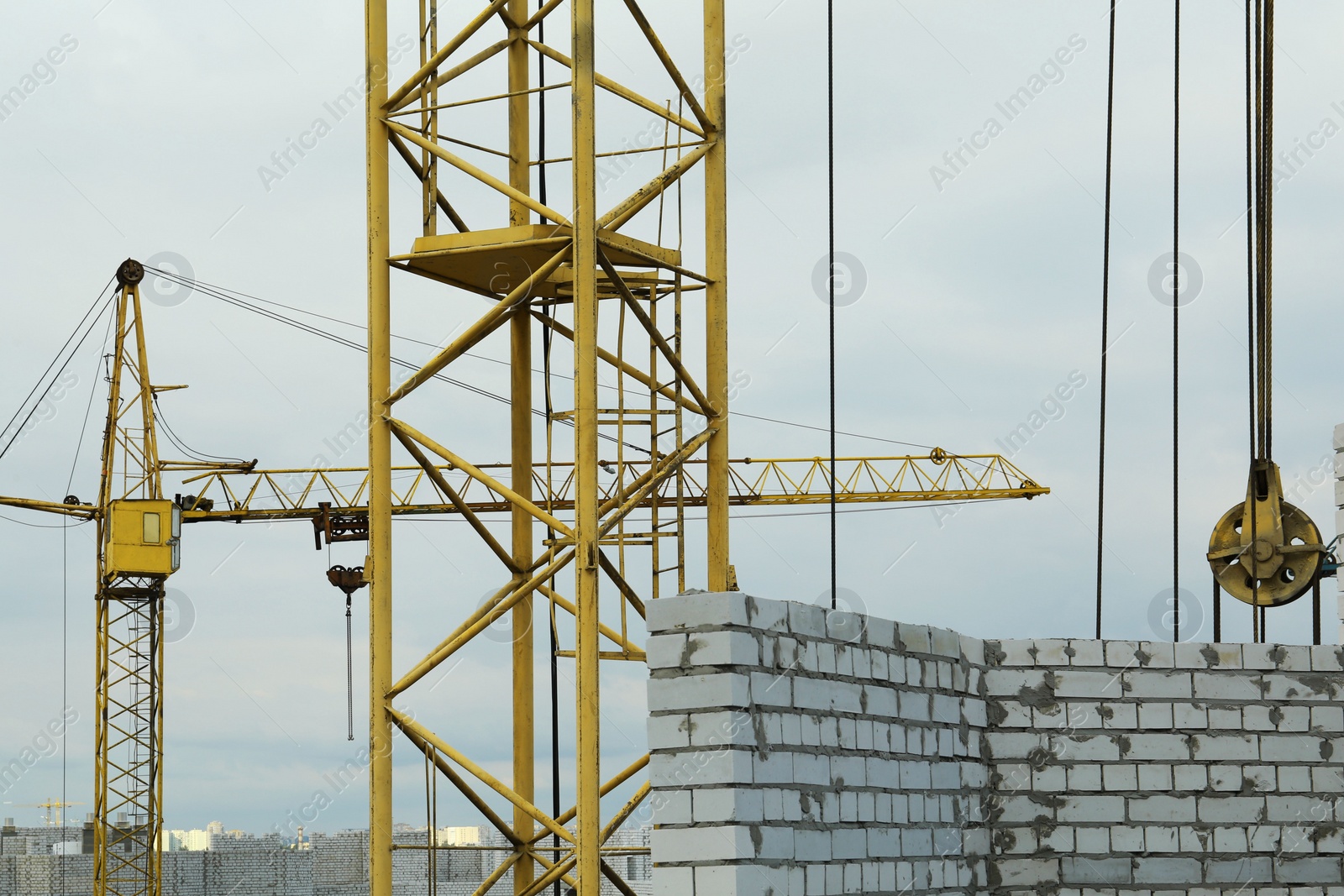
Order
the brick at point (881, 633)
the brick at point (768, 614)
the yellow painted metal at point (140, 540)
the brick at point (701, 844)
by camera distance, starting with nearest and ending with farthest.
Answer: the brick at point (701, 844) < the brick at point (768, 614) < the brick at point (881, 633) < the yellow painted metal at point (140, 540)

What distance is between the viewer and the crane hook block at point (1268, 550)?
10.9 metres

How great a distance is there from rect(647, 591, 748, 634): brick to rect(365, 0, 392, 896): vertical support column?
3262 mm

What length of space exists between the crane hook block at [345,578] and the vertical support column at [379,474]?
87.8ft

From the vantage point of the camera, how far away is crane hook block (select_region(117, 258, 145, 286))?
37062 millimetres

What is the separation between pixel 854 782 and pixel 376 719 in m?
3.45

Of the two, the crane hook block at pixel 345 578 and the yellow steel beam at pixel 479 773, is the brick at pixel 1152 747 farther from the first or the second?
the crane hook block at pixel 345 578

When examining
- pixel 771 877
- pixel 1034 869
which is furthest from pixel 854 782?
pixel 1034 869

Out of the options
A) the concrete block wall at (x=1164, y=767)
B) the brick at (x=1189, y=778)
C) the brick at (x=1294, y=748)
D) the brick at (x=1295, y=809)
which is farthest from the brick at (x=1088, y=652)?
the brick at (x=1295, y=809)

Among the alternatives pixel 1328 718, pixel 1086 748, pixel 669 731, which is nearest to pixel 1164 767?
pixel 1086 748

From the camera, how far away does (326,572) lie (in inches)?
1465

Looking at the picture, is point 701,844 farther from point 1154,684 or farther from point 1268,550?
point 1268,550

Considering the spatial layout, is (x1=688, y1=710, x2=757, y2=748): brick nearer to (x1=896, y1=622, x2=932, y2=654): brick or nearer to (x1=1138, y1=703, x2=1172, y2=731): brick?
(x1=896, y1=622, x2=932, y2=654): brick

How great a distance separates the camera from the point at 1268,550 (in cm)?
1091

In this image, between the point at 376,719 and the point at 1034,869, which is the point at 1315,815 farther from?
the point at 376,719
